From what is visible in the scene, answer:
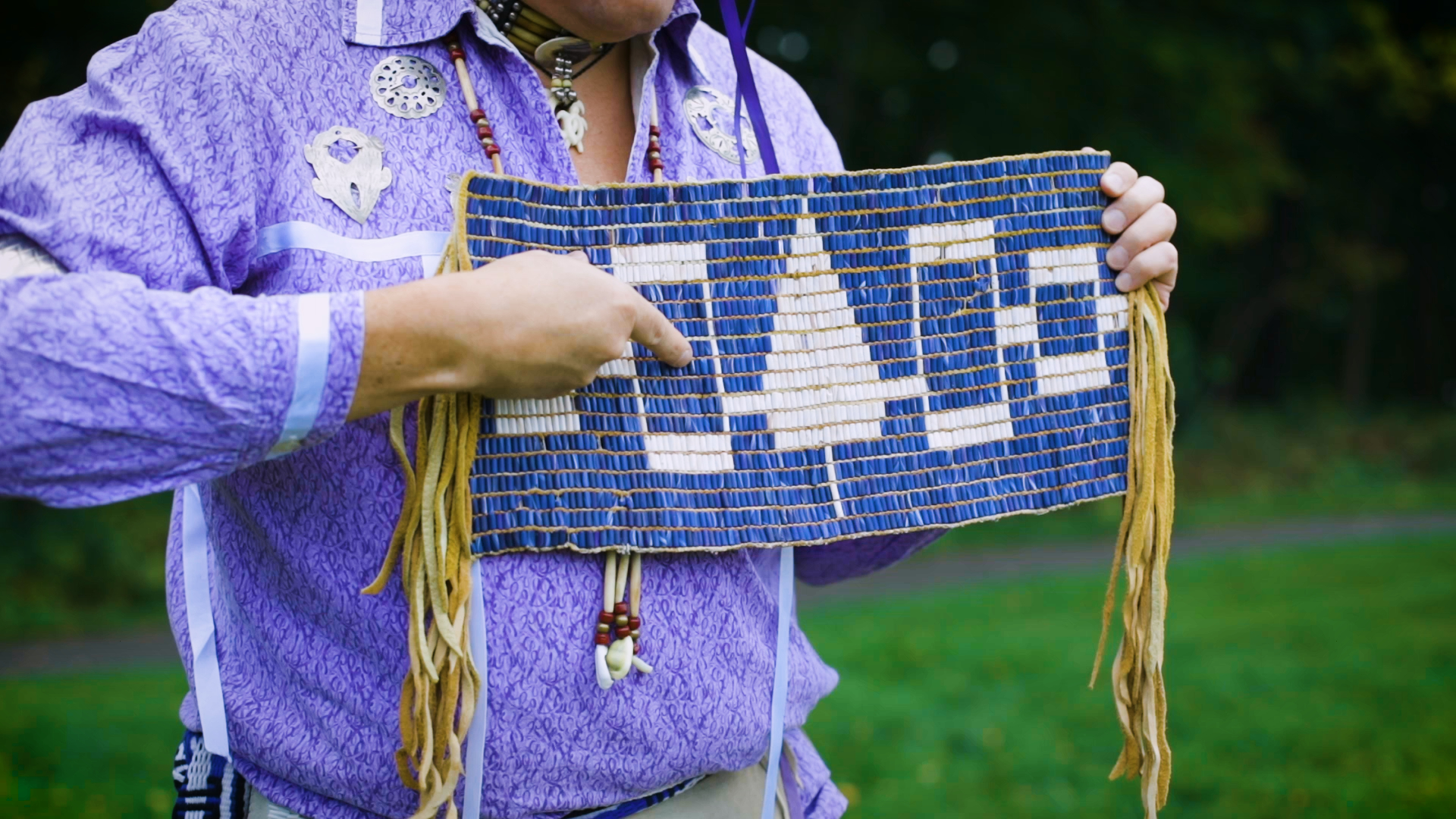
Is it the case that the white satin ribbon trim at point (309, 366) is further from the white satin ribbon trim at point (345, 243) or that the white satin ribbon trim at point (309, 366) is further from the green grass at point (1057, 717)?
the green grass at point (1057, 717)

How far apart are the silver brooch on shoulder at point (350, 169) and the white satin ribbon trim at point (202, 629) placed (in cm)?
47

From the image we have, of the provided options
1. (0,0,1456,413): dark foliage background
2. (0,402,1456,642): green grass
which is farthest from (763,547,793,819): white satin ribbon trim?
(0,0,1456,413): dark foliage background

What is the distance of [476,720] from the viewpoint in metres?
1.44

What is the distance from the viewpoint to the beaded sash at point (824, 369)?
146 centimetres

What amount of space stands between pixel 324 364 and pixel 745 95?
2.51 feet

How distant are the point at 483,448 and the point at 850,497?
0.47 metres

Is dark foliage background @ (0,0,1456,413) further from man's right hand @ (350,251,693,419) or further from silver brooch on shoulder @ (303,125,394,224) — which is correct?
man's right hand @ (350,251,693,419)

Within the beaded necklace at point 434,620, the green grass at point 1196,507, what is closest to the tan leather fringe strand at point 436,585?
the beaded necklace at point 434,620

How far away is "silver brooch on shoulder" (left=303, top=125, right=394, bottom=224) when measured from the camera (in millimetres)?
1401

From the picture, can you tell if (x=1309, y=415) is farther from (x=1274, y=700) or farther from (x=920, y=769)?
(x=920, y=769)

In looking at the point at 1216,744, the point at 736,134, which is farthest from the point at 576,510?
the point at 1216,744

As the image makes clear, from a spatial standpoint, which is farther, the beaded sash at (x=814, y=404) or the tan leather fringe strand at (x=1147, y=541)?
the tan leather fringe strand at (x=1147, y=541)

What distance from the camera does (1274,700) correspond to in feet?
19.1

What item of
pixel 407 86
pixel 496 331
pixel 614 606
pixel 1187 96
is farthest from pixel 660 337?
pixel 1187 96
